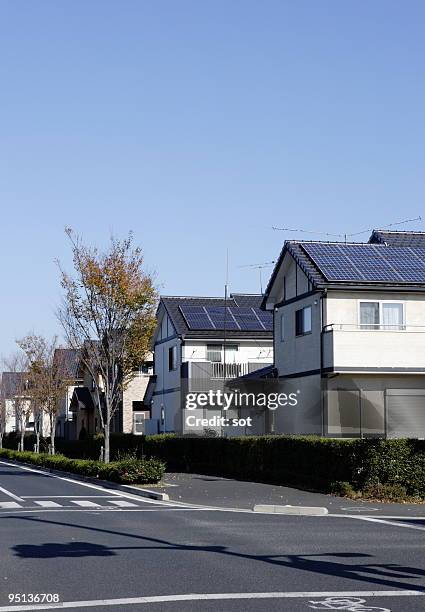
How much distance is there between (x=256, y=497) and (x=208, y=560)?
40.8 feet

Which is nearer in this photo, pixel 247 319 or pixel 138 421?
pixel 247 319

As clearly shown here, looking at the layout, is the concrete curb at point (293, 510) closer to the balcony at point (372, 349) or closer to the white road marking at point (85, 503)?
the white road marking at point (85, 503)

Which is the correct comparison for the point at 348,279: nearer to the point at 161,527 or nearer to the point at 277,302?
the point at 277,302

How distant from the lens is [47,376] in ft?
178

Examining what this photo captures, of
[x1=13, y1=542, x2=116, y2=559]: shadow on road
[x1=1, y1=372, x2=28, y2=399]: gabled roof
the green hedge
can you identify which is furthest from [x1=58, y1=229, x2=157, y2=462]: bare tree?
[x1=1, y1=372, x2=28, y2=399]: gabled roof

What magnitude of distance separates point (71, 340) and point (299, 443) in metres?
11.7

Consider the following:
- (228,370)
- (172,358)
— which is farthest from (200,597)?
(172,358)

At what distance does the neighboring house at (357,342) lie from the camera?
3481 cm

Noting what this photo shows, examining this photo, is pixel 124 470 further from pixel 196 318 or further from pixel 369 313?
pixel 196 318

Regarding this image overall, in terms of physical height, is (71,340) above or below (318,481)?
above

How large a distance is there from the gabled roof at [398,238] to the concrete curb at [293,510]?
74.8 feet

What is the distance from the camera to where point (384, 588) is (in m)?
10.7

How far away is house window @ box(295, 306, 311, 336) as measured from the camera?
125 feet

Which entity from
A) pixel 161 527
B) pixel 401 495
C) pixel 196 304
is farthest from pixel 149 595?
pixel 196 304
